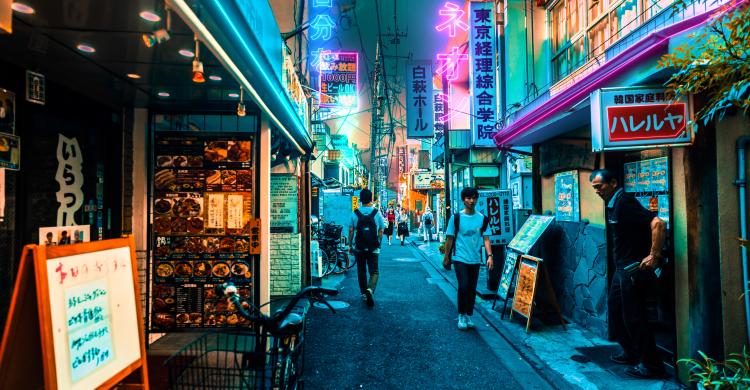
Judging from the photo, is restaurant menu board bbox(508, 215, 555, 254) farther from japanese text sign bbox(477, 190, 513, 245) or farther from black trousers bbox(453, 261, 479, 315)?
japanese text sign bbox(477, 190, 513, 245)

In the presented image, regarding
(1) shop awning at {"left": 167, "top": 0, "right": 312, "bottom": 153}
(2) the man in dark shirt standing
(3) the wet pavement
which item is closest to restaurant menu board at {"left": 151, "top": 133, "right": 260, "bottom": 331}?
(1) shop awning at {"left": 167, "top": 0, "right": 312, "bottom": 153}

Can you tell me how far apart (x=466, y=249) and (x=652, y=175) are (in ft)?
8.24

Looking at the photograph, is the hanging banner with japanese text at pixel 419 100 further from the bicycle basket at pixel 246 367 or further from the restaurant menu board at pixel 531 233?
the bicycle basket at pixel 246 367

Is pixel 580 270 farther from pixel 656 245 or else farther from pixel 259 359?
pixel 259 359

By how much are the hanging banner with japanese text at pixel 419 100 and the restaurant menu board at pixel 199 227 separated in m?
9.67

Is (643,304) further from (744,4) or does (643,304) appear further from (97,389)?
(97,389)

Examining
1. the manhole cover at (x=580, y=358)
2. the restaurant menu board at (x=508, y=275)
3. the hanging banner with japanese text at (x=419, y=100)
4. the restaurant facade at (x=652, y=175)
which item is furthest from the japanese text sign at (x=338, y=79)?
the manhole cover at (x=580, y=358)

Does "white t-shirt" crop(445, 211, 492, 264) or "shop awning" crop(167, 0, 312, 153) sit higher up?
"shop awning" crop(167, 0, 312, 153)

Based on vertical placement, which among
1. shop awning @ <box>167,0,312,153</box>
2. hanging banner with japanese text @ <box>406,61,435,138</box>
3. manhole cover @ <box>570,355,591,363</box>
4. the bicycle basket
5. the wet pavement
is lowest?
the wet pavement

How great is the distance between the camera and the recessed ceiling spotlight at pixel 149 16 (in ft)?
8.98

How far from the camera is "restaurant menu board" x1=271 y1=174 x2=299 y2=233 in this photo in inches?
319

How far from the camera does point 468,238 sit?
6066 mm

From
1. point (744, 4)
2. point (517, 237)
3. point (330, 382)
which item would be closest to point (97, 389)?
point (330, 382)

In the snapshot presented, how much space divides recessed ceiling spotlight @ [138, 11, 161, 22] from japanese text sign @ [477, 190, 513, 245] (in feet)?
23.8
